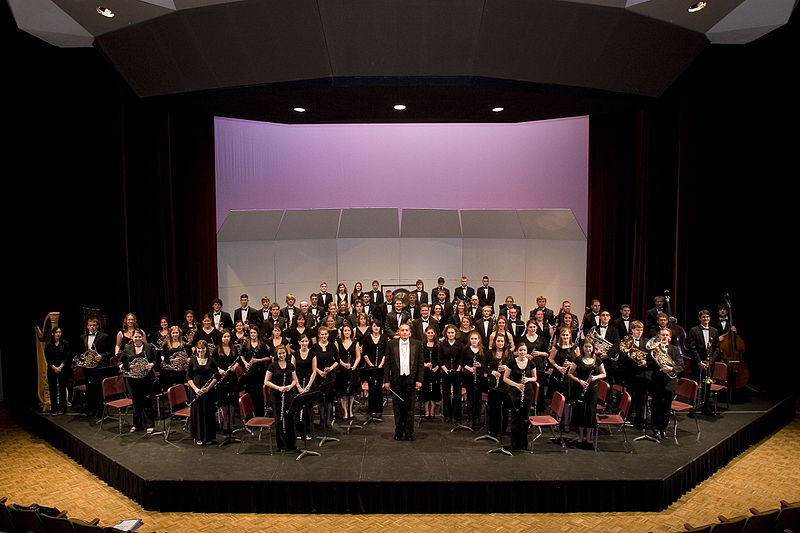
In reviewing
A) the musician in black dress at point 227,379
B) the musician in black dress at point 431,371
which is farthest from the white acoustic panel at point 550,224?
the musician in black dress at point 227,379

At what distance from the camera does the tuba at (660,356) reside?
741 cm

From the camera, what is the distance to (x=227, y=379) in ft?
24.9

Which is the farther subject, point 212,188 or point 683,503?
point 212,188

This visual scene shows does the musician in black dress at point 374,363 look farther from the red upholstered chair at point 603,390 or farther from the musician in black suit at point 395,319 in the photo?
the red upholstered chair at point 603,390

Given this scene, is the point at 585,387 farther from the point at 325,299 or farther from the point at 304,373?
the point at 325,299

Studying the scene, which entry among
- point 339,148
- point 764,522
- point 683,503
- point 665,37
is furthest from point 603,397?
point 339,148

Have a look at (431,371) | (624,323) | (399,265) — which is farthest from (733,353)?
(399,265)

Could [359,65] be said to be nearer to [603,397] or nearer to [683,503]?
[603,397]

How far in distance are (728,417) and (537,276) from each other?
5.65 meters

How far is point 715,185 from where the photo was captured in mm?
10438

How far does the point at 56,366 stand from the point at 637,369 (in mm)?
8042

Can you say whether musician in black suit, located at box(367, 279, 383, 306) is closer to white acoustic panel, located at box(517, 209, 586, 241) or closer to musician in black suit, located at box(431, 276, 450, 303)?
musician in black suit, located at box(431, 276, 450, 303)

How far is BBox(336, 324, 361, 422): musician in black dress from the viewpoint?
8.14 m

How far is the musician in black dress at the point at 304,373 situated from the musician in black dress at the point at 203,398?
1.00 m
